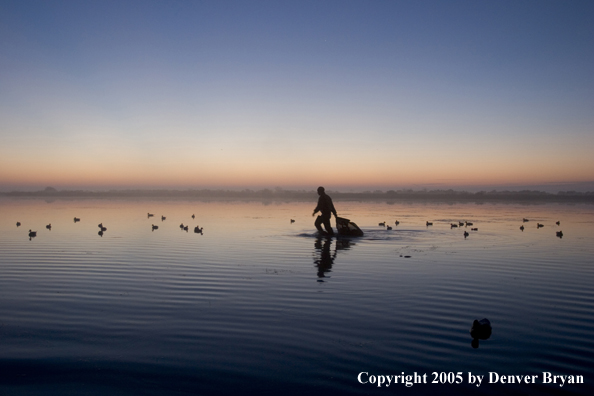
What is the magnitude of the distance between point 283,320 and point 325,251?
1293 centimetres

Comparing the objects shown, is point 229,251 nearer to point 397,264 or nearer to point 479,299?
point 397,264

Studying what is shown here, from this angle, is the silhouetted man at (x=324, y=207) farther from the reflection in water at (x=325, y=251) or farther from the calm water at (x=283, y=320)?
the calm water at (x=283, y=320)

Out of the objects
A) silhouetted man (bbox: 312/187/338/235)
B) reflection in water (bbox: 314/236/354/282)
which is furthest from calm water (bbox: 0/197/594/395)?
silhouetted man (bbox: 312/187/338/235)

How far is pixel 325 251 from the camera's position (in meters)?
23.2

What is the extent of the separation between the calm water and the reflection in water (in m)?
0.17

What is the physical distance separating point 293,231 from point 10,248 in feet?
58.0

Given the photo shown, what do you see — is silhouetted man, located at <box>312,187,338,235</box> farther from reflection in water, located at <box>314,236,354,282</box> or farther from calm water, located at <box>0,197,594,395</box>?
calm water, located at <box>0,197,594,395</box>

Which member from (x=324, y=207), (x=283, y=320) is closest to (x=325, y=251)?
(x=324, y=207)

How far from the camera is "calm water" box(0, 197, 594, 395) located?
23.7ft

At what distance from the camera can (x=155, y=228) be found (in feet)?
115

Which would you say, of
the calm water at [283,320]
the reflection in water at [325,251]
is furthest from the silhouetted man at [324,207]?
the calm water at [283,320]

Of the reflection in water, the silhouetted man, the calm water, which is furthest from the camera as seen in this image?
the silhouetted man

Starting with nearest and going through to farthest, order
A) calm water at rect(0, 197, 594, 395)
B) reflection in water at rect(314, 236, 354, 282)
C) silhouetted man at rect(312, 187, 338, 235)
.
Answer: calm water at rect(0, 197, 594, 395) → reflection in water at rect(314, 236, 354, 282) → silhouetted man at rect(312, 187, 338, 235)

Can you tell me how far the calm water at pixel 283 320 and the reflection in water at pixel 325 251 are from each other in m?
0.17
